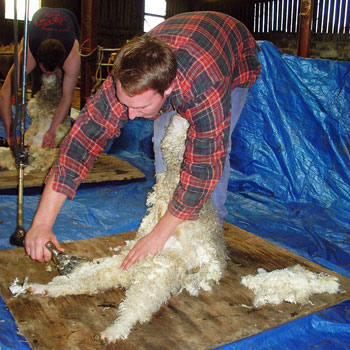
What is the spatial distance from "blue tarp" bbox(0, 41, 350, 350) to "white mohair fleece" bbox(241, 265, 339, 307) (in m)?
0.57

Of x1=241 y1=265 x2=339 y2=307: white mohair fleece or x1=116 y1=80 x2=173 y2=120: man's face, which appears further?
x1=241 y1=265 x2=339 y2=307: white mohair fleece

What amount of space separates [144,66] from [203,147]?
17.3 inches

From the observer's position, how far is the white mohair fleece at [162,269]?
172cm

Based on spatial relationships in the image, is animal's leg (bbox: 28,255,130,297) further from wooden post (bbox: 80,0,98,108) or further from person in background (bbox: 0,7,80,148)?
wooden post (bbox: 80,0,98,108)

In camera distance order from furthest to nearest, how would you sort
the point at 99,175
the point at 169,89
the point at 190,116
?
1. the point at 99,175
2. the point at 190,116
3. the point at 169,89

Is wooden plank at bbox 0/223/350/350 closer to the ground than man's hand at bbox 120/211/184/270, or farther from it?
closer to the ground

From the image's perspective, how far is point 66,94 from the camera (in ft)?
12.8

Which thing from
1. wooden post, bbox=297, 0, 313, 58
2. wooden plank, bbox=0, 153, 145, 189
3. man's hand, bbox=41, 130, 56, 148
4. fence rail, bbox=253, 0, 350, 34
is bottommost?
wooden plank, bbox=0, 153, 145, 189

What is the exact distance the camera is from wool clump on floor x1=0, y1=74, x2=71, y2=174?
13.0 ft

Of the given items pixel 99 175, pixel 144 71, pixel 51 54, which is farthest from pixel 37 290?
pixel 51 54

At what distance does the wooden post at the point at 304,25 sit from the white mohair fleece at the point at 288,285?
3816 mm

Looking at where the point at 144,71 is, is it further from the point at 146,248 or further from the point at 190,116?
the point at 146,248

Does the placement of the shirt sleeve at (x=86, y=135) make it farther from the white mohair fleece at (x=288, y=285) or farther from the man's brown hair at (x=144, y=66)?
the white mohair fleece at (x=288, y=285)

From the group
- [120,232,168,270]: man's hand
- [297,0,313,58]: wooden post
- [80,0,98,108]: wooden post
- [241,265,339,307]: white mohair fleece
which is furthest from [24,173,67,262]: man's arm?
[80,0,98,108]: wooden post
